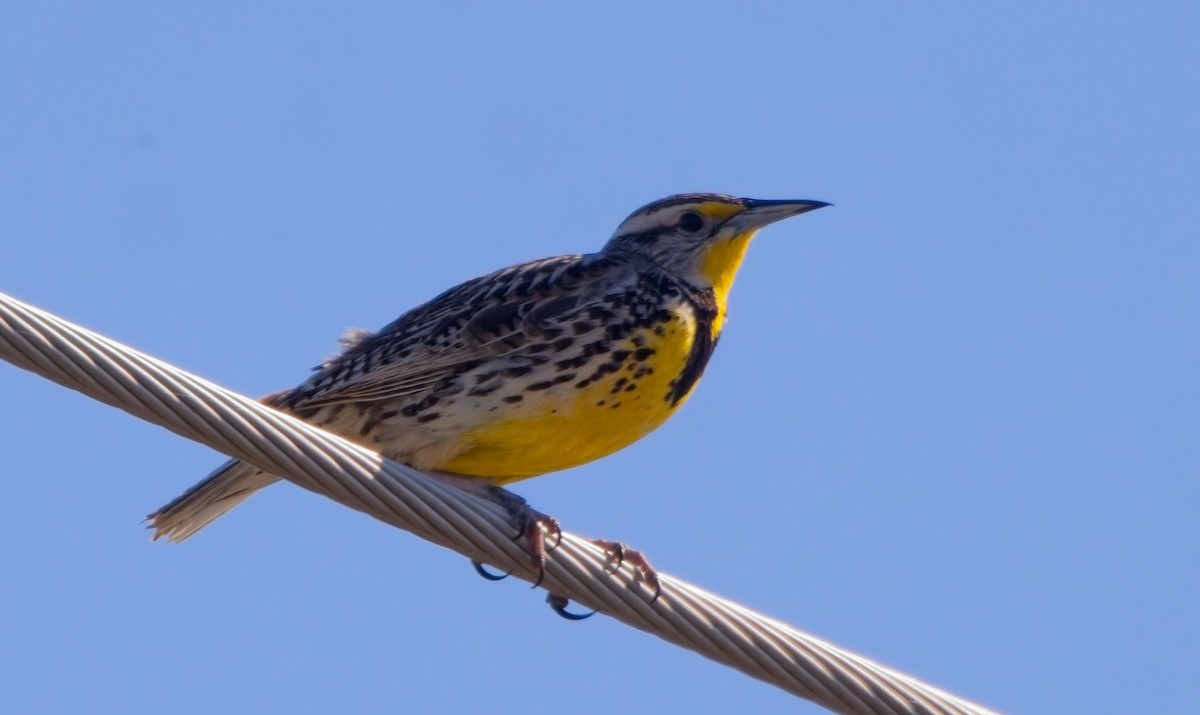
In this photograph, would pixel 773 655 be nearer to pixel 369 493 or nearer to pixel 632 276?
pixel 369 493

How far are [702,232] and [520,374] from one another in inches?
50.9

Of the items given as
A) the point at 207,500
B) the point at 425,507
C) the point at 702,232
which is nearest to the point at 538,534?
the point at 425,507

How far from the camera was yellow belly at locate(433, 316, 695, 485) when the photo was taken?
620cm

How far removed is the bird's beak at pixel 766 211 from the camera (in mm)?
7180

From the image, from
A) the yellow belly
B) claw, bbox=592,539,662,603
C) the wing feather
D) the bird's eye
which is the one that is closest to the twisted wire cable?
claw, bbox=592,539,662,603

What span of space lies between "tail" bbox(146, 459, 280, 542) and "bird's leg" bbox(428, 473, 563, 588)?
629mm

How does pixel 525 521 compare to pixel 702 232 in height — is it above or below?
below

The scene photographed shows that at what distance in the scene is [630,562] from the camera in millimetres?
5609

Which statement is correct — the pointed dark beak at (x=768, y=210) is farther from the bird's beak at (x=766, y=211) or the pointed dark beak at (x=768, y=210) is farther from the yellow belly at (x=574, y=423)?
the yellow belly at (x=574, y=423)

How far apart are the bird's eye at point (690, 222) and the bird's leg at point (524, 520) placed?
1.45 meters

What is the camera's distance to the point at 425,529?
173 inches

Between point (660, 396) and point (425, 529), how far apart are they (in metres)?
2.10

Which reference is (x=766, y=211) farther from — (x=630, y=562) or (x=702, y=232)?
(x=630, y=562)

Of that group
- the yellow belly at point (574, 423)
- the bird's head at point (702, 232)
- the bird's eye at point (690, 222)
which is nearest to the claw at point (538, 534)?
the yellow belly at point (574, 423)
